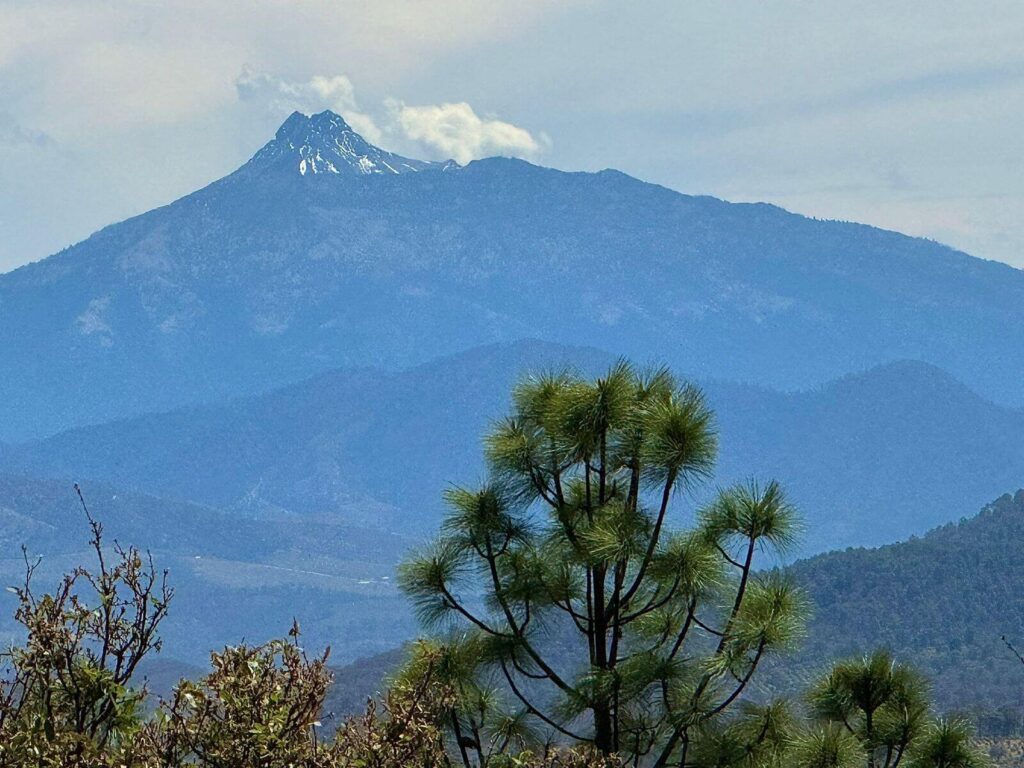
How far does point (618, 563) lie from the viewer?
13.1 metres

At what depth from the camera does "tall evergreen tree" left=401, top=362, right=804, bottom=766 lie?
13.1 metres

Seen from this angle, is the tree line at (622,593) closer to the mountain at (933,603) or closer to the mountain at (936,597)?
the mountain at (933,603)

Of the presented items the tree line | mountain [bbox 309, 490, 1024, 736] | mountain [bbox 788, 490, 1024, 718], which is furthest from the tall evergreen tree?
mountain [bbox 788, 490, 1024, 718]

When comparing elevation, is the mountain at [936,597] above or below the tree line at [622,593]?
above

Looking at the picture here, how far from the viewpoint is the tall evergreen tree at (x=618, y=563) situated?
43.0 ft

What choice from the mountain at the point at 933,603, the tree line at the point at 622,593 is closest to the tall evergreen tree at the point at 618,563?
the tree line at the point at 622,593

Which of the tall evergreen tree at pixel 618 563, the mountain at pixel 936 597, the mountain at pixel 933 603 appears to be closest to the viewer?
the tall evergreen tree at pixel 618 563

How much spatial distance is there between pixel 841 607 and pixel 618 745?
15983cm

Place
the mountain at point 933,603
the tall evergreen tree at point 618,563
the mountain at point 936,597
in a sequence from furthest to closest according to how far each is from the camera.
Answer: the mountain at point 936,597, the mountain at point 933,603, the tall evergreen tree at point 618,563

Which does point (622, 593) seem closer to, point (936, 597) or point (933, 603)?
point (933, 603)

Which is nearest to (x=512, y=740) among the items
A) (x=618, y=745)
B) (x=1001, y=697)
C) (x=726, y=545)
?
(x=618, y=745)

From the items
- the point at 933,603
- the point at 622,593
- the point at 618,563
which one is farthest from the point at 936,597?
the point at 618,563

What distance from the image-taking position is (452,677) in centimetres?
1341

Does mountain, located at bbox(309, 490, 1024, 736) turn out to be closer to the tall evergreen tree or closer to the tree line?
the tree line
